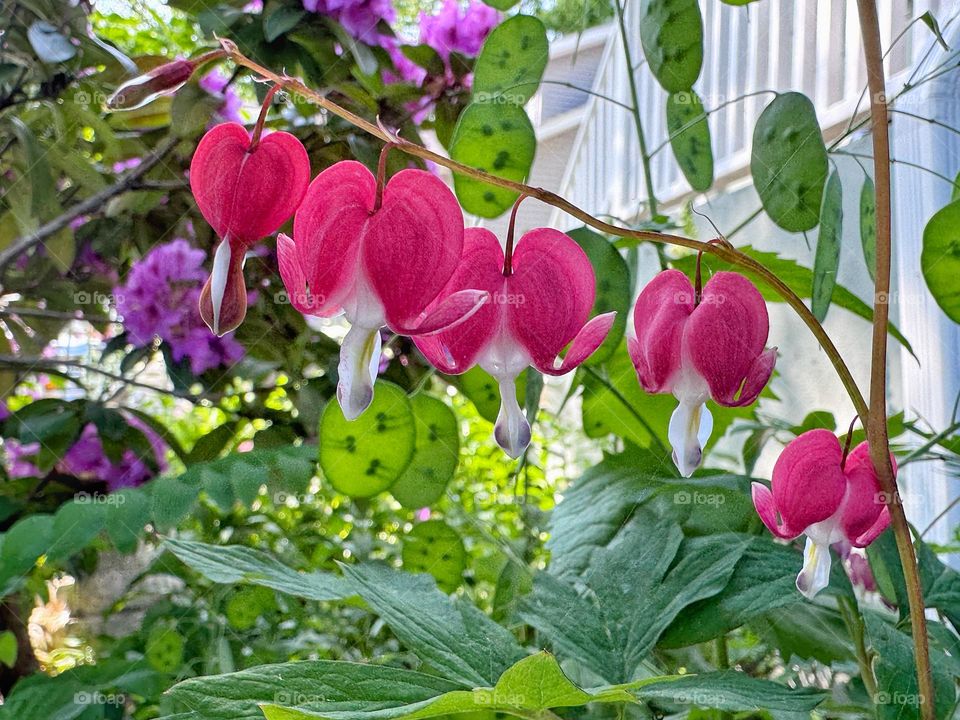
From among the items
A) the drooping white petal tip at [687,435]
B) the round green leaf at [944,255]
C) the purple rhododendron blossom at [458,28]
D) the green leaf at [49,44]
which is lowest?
the drooping white petal tip at [687,435]

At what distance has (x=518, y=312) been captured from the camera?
14.1 inches

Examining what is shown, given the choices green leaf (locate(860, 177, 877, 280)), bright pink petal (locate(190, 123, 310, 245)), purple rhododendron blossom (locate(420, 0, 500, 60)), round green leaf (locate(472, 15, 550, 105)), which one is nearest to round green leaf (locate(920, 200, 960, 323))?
green leaf (locate(860, 177, 877, 280))

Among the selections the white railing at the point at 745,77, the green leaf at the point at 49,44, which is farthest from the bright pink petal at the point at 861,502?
the green leaf at the point at 49,44

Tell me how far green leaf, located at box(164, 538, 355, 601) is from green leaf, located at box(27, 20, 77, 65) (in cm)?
76

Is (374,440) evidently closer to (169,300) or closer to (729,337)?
(729,337)

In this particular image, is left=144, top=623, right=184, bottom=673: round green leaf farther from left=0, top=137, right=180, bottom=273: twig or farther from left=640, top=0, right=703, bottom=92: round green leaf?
left=640, top=0, right=703, bottom=92: round green leaf

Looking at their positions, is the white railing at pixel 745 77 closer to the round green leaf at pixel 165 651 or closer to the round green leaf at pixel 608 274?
the round green leaf at pixel 608 274

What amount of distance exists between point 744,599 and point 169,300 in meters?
0.78

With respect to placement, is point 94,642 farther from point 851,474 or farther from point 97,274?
point 851,474

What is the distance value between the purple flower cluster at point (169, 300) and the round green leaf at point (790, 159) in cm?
74

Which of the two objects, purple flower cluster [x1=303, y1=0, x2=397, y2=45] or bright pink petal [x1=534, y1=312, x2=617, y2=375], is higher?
purple flower cluster [x1=303, y1=0, x2=397, y2=45]

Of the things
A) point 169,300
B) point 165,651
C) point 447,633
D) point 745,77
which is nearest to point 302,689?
point 447,633

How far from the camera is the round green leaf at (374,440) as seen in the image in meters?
0.53

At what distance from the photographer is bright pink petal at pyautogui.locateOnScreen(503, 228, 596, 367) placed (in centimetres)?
36
